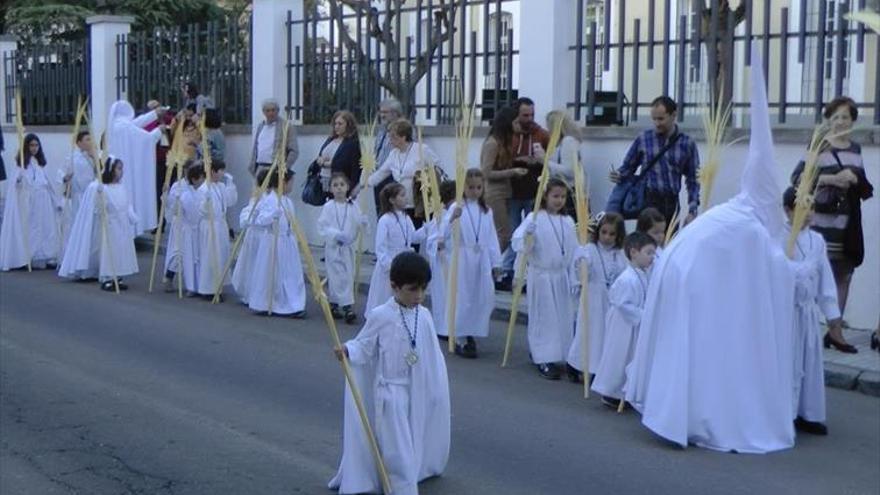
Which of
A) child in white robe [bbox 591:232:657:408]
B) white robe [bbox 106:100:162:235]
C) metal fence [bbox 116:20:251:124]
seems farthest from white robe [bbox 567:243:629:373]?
metal fence [bbox 116:20:251:124]

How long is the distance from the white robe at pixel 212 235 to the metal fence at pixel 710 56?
3822 mm

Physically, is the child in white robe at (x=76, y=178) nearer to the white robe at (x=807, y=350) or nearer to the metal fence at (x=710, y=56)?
the metal fence at (x=710, y=56)

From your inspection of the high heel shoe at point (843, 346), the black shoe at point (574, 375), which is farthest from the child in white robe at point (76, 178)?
the high heel shoe at point (843, 346)

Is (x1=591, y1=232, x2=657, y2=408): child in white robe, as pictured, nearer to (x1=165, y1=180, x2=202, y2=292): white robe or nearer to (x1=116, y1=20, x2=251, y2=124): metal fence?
(x1=165, y1=180, x2=202, y2=292): white robe

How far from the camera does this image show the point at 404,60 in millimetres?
17297

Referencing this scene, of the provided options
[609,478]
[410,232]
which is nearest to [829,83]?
[410,232]

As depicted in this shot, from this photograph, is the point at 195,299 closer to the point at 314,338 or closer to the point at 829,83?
the point at 314,338

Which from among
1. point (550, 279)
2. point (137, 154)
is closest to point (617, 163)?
point (550, 279)

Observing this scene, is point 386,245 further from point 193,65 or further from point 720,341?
point 193,65

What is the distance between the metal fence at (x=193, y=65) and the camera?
20.2m

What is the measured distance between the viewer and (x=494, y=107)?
1588 centimetres

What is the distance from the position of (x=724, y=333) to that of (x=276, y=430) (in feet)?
8.95

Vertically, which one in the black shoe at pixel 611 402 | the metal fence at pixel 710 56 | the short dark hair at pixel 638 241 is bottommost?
the black shoe at pixel 611 402

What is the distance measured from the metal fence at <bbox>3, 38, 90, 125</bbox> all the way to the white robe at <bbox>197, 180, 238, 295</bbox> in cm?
998
